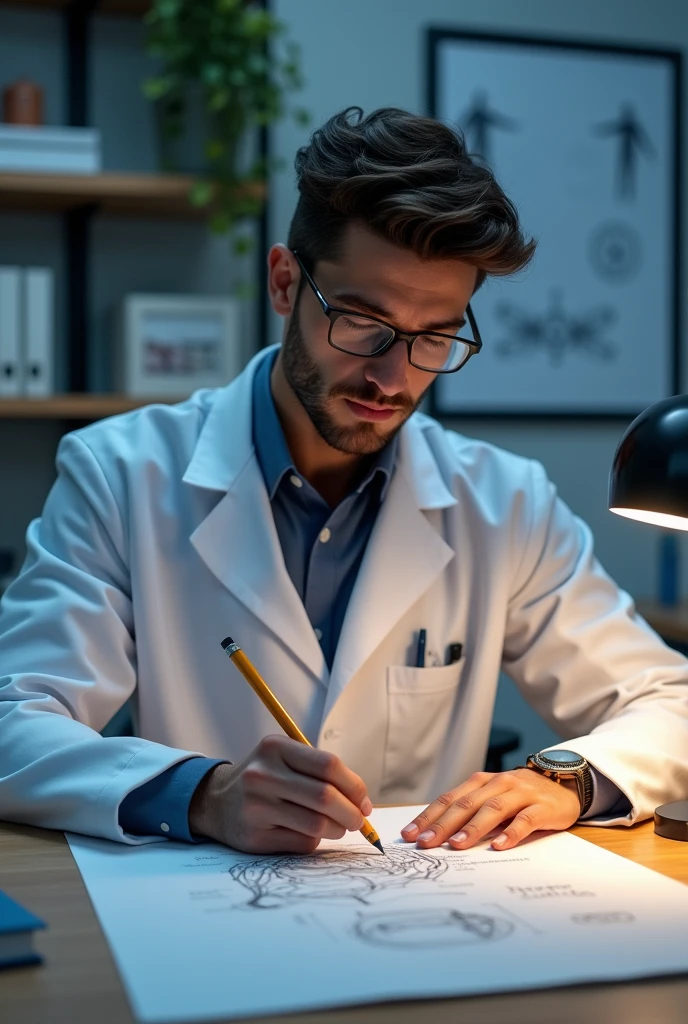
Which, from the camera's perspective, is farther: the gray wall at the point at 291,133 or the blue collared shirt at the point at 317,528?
the gray wall at the point at 291,133

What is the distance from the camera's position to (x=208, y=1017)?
0.74m

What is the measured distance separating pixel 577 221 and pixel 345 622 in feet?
6.69

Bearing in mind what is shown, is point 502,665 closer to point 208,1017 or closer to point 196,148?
point 208,1017

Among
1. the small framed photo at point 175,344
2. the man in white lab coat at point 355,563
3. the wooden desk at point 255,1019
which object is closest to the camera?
the wooden desk at point 255,1019

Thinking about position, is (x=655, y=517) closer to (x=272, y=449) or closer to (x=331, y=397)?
(x=331, y=397)

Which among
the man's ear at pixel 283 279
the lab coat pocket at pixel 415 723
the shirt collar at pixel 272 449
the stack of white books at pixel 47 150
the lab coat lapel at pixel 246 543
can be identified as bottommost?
the lab coat pocket at pixel 415 723

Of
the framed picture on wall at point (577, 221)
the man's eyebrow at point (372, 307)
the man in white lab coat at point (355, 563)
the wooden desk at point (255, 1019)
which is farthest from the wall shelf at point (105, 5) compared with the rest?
the wooden desk at point (255, 1019)

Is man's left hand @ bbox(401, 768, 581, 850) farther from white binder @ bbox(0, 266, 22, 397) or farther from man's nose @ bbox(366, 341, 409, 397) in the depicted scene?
white binder @ bbox(0, 266, 22, 397)

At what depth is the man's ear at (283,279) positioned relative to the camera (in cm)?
160

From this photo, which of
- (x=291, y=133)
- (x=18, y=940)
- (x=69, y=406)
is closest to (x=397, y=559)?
(x=18, y=940)

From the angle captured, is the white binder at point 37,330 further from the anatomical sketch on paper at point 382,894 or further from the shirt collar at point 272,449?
the anatomical sketch on paper at point 382,894

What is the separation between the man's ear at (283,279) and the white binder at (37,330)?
1145 mm

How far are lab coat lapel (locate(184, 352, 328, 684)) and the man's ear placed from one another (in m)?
0.17

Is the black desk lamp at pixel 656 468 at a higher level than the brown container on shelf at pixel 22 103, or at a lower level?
lower
